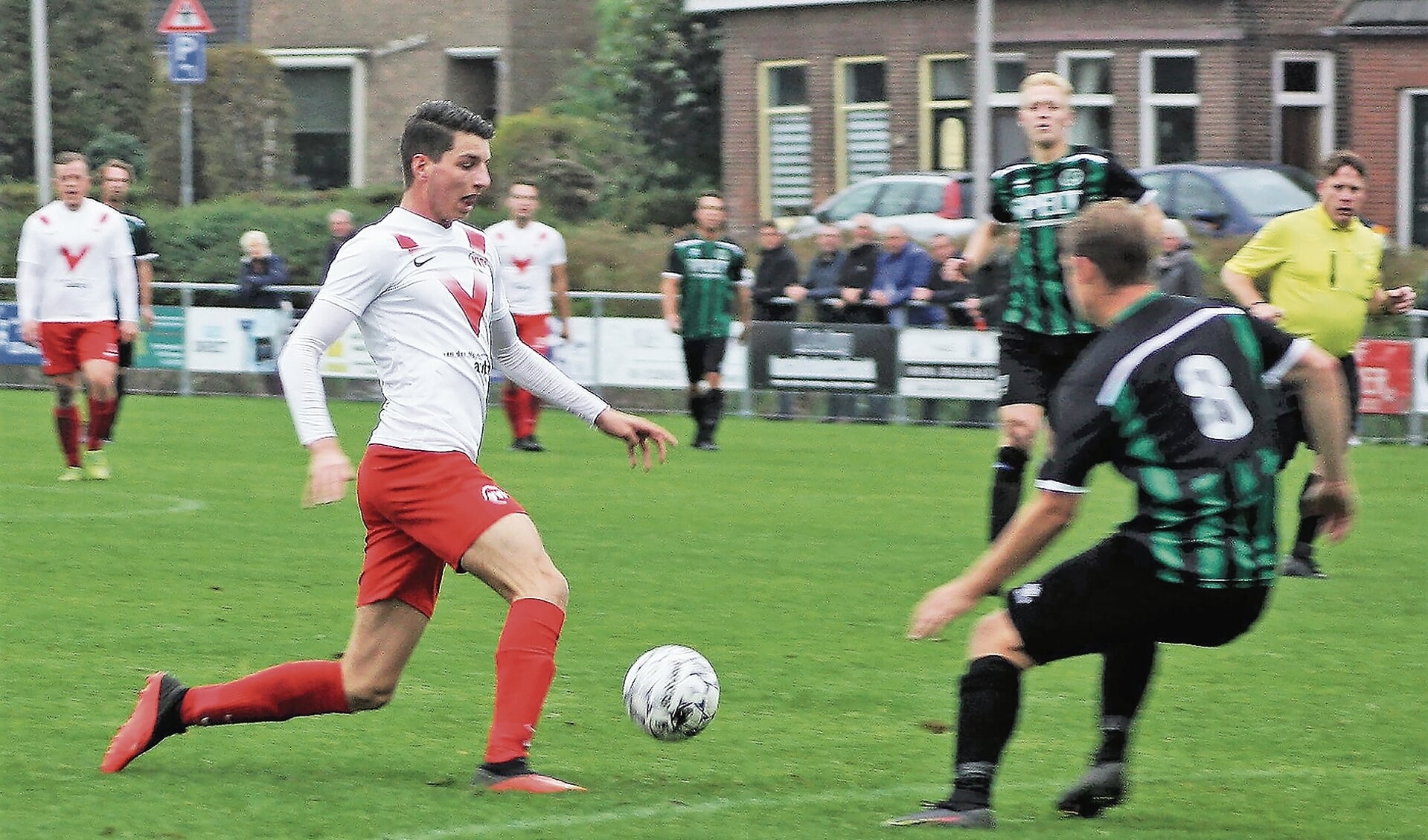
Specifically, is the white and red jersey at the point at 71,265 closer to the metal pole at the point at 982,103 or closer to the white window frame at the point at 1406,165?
the metal pole at the point at 982,103

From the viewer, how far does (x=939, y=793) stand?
6.13 meters

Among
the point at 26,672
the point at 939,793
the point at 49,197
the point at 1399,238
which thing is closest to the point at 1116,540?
the point at 939,793

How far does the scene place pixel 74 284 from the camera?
13781 millimetres

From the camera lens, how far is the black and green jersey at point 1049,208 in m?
8.91

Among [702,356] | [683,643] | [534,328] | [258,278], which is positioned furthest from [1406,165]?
[683,643]

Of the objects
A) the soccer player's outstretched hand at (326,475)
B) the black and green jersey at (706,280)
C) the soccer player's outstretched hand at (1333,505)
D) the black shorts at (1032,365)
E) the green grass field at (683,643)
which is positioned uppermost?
the black and green jersey at (706,280)

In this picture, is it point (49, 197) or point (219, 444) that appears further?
point (49, 197)

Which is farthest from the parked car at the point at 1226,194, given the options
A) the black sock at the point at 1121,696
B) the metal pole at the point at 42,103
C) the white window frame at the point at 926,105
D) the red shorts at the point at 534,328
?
the black sock at the point at 1121,696

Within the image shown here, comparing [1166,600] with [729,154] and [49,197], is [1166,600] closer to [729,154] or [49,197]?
[49,197]

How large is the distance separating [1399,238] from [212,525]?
2023 cm

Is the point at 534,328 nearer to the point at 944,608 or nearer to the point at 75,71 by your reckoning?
the point at 944,608

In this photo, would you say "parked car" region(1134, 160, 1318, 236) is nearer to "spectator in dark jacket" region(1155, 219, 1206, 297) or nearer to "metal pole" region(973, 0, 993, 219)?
"metal pole" region(973, 0, 993, 219)

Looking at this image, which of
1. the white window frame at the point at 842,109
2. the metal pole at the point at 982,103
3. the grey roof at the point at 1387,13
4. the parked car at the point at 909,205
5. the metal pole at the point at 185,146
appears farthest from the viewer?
the white window frame at the point at 842,109

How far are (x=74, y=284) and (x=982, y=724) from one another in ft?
32.1
